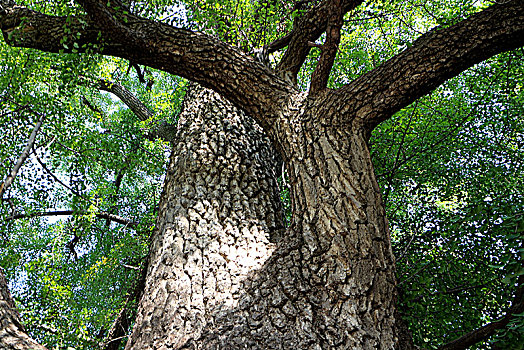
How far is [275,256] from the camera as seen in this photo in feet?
6.26

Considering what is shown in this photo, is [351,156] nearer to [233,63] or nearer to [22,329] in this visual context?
[233,63]

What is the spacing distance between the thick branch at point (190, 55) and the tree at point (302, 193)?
0.01 meters

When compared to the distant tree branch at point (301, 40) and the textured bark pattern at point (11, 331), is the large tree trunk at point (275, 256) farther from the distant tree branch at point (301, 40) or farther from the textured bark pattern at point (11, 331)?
the distant tree branch at point (301, 40)

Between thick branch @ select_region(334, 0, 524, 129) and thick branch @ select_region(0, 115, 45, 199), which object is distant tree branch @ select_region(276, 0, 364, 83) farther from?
thick branch @ select_region(0, 115, 45, 199)

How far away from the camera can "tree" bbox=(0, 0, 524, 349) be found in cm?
163

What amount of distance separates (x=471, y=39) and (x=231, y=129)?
1.85 meters

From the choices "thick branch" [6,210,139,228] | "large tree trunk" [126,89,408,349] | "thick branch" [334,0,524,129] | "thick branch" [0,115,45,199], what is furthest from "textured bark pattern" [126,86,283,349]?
"thick branch" [6,210,139,228]

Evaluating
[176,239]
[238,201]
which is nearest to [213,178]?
Result: [238,201]

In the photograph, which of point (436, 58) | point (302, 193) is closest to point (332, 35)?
point (436, 58)

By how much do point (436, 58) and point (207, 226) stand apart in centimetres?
178

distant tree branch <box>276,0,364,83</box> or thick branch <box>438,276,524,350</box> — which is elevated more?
distant tree branch <box>276,0,364,83</box>

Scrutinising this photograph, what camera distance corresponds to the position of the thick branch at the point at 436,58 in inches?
84.4

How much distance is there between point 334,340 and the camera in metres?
1.51

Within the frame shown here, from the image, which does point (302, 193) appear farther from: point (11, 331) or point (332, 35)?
point (11, 331)
